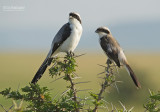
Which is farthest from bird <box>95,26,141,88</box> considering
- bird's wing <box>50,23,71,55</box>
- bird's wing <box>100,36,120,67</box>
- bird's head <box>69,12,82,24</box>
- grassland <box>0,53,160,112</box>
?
bird's wing <box>50,23,71,55</box>

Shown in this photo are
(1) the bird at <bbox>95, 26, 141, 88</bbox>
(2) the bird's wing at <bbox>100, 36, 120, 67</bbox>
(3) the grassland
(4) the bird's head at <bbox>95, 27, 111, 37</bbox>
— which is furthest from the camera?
(3) the grassland

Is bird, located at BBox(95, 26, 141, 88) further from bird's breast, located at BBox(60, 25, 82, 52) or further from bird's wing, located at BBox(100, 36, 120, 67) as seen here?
bird's breast, located at BBox(60, 25, 82, 52)

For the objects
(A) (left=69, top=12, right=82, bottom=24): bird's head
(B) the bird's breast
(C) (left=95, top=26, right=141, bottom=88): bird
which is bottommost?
(C) (left=95, top=26, right=141, bottom=88): bird

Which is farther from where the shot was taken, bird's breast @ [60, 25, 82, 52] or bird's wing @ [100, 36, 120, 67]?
bird's breast @ [60, 25, 82, 52]

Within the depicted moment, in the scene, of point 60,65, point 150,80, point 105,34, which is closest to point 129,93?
point 150,80

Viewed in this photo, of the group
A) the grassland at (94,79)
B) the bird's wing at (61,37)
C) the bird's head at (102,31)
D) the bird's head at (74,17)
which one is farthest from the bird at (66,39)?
the grassland at (94,79)

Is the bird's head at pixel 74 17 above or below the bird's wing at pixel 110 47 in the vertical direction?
above

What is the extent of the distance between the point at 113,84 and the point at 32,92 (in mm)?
760

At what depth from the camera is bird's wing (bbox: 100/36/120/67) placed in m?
5.82

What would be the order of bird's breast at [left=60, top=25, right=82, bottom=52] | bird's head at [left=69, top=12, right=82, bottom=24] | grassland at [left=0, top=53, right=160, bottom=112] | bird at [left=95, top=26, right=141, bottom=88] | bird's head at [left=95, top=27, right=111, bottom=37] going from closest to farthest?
bird at [left=95, top=26, right=141, bottom=88] → bird's breast at [left=60, top=25, right=82, bottom=52] → bird's head at [left=69, top=12, right=82, bottom=24] → bird's head at [left=95, top=27, right=111, bottom=37] → grassland at [left=0, top=53, right=160, bottom=112]

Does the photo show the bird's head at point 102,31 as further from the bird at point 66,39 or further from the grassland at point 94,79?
the grassland at point 94,79

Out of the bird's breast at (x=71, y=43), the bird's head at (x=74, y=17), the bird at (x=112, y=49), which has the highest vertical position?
the bird's head at (x=74, y=17)

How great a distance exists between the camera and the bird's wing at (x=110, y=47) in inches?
229

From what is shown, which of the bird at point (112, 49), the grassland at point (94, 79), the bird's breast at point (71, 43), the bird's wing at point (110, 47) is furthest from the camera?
the grassland at point (94, 79)
